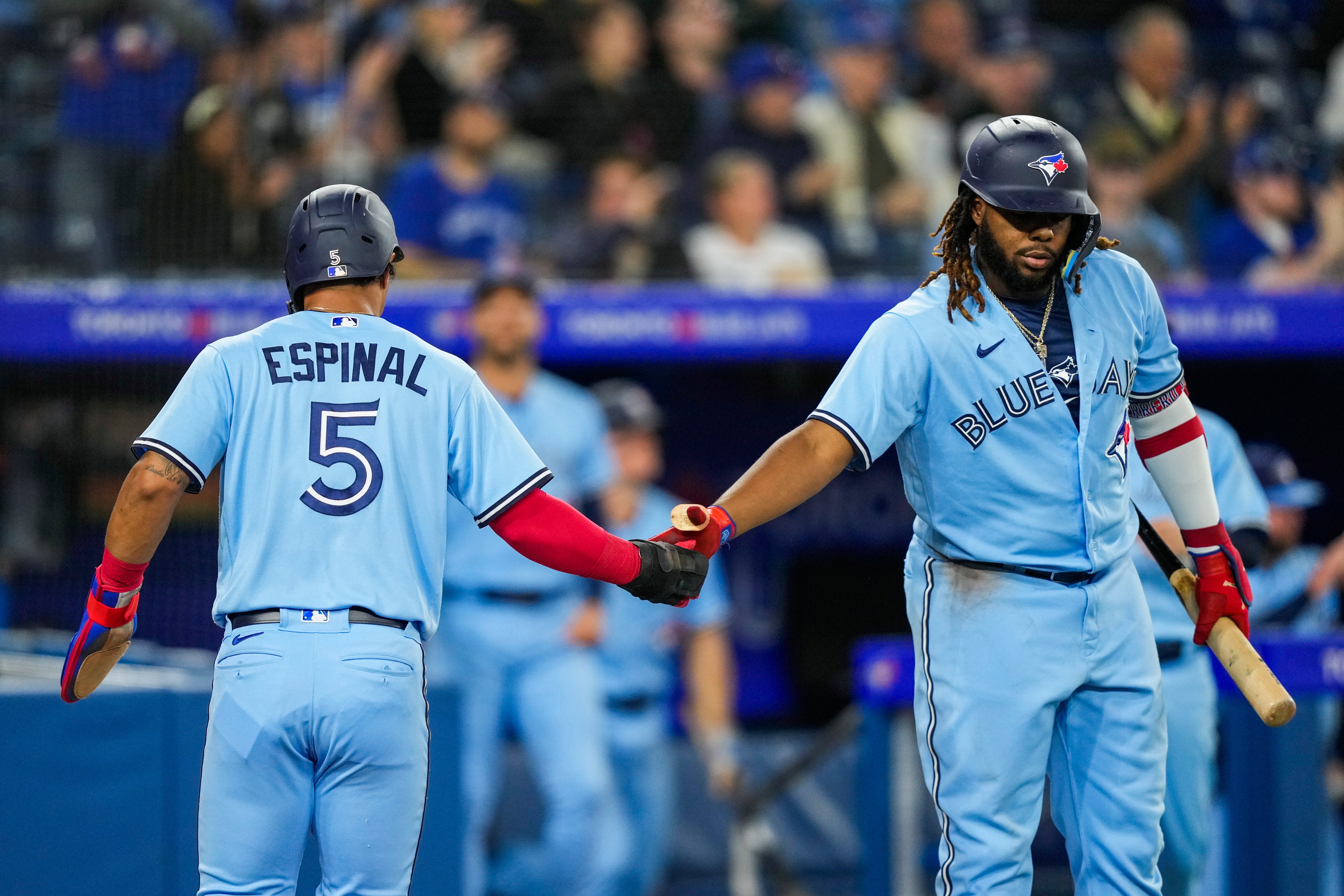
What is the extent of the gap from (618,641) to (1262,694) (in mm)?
4033

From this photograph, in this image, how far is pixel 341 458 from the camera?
10.7ft

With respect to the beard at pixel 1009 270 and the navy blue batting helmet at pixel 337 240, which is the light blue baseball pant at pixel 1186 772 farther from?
the navy blue batting helmet at pixel 337 240

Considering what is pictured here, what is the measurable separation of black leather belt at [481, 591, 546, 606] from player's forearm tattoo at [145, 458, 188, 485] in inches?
122

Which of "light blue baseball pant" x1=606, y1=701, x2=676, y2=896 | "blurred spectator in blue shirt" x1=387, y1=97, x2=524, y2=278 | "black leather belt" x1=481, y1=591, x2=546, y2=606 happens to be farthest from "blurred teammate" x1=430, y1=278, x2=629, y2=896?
"blurred spectator in blue shirt" x1=387, y1=97, x2=524, y2=278

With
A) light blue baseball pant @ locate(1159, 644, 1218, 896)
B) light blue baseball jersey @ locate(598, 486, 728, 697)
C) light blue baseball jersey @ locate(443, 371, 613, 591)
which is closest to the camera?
light blue baseball pant @ locate(1159, 644, 1218, 896)

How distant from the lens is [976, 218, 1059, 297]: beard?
11.2 ft

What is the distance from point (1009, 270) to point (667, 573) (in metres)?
0.98

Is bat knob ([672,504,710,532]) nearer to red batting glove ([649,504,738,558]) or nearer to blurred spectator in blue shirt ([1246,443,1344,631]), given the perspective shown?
red batting glove ([649,504,738,558])

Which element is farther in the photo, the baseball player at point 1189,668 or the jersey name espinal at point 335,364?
the baseball player at point 1189,668

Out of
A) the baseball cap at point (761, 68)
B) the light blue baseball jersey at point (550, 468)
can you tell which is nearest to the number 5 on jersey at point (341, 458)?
the light blue baseball jersey at point (550, 468)

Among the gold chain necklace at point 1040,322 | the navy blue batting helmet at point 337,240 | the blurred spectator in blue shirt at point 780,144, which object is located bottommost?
the gold chain necklace at point 1040,322

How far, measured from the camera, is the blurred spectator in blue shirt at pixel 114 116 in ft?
26.8

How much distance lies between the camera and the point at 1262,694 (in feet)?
11.0

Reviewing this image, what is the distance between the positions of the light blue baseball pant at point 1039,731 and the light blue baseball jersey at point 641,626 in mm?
3599
